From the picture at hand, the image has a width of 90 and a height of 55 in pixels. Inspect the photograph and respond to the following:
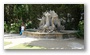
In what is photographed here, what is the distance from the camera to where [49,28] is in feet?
17.4

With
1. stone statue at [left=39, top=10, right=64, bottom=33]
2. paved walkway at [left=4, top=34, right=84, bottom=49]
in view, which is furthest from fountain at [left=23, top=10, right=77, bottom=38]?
paved walkway at [left=4, top=34, right=84, bottom=49]

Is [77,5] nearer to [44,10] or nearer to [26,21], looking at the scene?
[44,10]

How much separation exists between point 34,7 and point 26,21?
40cm

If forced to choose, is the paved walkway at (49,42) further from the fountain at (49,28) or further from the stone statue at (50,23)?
the stone statue at (50,23)

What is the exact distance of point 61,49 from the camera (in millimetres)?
5238

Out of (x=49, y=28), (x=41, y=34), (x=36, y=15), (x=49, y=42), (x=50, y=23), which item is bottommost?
(x=49, y=42)

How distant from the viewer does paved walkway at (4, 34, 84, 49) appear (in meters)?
5.24

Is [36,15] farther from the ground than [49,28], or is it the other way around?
[36,15]

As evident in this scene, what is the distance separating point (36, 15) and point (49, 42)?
0.73m

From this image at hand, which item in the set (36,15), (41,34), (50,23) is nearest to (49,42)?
(41,34)

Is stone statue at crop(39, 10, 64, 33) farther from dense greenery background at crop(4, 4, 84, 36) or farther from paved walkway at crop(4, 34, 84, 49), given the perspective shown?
paved walkway at crop(4, 34, 84, 49)

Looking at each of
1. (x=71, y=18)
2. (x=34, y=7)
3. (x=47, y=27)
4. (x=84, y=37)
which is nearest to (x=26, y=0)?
(x=34, y=7)

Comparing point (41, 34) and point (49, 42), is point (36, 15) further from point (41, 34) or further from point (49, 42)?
point (49, 42)

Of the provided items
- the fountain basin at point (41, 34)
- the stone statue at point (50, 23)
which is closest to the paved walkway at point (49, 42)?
the fountain basin at point (41, 34)
